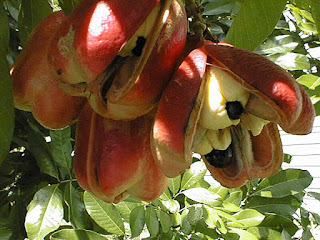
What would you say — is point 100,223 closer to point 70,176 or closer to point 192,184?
point 70,176

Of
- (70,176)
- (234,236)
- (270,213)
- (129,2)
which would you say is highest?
(129,2)

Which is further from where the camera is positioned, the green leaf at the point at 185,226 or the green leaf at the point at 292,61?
the green leaf at the point at 292,61

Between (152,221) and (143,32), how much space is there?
59cm

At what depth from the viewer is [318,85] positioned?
3.79ft

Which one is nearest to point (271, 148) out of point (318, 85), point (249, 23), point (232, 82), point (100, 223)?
point (232, 82)

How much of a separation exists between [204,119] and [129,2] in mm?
135

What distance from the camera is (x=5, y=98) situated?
1.82 feet

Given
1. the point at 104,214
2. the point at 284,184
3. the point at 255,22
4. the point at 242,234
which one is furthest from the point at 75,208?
the point at 284,184

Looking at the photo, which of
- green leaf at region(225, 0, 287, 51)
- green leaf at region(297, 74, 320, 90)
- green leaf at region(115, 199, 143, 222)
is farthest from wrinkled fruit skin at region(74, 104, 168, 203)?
green leaf at region(297, 74, 320, 90)

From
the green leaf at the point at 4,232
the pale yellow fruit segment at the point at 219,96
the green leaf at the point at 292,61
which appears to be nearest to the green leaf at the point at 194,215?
the green leaf at the point at 4,232

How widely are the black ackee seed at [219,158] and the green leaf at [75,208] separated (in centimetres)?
46

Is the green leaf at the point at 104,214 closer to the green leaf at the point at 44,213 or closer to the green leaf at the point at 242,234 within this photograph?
the green leaf at the point at 44,213

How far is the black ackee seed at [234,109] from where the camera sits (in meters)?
0.48

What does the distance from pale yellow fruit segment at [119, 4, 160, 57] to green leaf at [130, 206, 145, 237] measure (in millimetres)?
549
